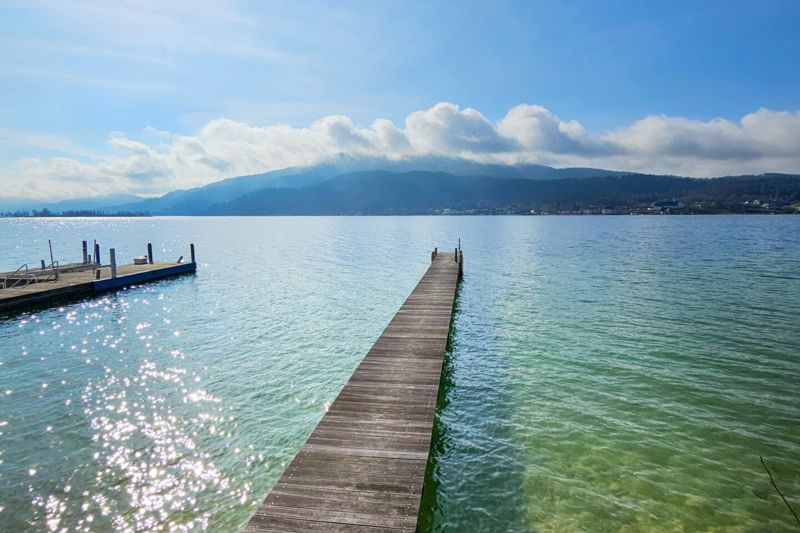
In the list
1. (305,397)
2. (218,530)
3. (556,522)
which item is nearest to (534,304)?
(305,397)

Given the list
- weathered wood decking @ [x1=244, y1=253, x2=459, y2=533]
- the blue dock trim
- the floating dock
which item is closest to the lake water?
weathered wood decking @ [x1=244, y1=253, x2=459, y2=533]

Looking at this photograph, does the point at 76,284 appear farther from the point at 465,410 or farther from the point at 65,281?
the point at 465,410

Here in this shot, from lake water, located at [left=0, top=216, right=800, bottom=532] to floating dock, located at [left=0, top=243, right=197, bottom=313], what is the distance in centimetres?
242

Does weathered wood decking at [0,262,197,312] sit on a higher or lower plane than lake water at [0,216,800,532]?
higher

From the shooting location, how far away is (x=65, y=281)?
2759 cm

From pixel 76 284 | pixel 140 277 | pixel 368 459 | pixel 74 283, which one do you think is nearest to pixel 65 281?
pixel 74 283

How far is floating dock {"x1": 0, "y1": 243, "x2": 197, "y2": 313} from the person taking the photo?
2292 cm

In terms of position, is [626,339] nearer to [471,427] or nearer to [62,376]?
[471,427]

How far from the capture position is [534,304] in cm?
2355

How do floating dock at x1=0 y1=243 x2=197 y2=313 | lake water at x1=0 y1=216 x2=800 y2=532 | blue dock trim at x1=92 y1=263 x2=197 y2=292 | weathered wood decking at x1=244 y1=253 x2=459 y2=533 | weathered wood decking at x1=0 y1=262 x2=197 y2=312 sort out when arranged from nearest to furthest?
weathered wood decking at x1=244 y1=253 x2=459 y2=533, lake water at x1=0 y1=216 x2=800 y2=532, weathered wood decking at x1=0 y1=262 x2=197 y2=312, floating dock at x1=0 y1=243 x2=197 y2=313, blue dock trim at x1=92 y1=263 x2=197 y2=292

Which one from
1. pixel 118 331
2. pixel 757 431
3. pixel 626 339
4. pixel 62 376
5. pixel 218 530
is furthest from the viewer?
pixel 118 331

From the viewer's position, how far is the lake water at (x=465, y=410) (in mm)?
7367

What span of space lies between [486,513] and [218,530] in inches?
183

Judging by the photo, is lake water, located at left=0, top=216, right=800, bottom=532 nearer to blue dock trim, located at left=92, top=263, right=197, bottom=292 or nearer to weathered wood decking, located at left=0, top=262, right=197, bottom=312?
weathered wood decking, located at left=0, top=262, right=197, bottom=312
